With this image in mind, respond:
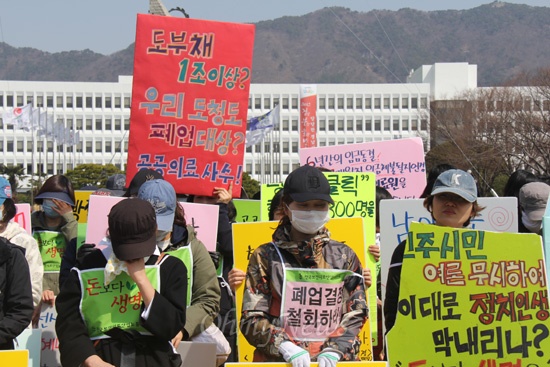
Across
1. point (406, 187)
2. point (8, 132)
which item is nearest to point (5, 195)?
point (406, 187)

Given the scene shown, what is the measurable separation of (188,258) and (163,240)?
187 millimetres

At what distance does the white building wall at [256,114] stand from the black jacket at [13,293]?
93.3 metres

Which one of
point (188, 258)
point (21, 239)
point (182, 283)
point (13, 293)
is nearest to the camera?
point (182, 283)

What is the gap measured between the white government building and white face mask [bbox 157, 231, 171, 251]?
94749mm

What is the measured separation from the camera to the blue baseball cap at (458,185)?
14.5 feet

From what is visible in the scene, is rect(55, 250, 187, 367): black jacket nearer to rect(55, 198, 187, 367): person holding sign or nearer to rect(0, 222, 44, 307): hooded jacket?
rect(55, 198, 187, 367): person holding sign

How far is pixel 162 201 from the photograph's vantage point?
4.61 meters

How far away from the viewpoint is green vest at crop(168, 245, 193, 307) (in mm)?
4738

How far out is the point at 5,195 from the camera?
17.8 ft

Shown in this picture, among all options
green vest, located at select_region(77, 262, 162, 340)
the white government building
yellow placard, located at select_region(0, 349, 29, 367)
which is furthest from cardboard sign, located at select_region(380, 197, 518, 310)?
the white government building

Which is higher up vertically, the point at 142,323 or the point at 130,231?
the point at 130,231

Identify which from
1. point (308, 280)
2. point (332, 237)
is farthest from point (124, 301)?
point (332, 237)

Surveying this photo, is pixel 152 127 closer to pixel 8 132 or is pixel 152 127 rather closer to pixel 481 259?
pixel 481 259

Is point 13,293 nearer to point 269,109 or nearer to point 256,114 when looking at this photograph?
point 256,114
